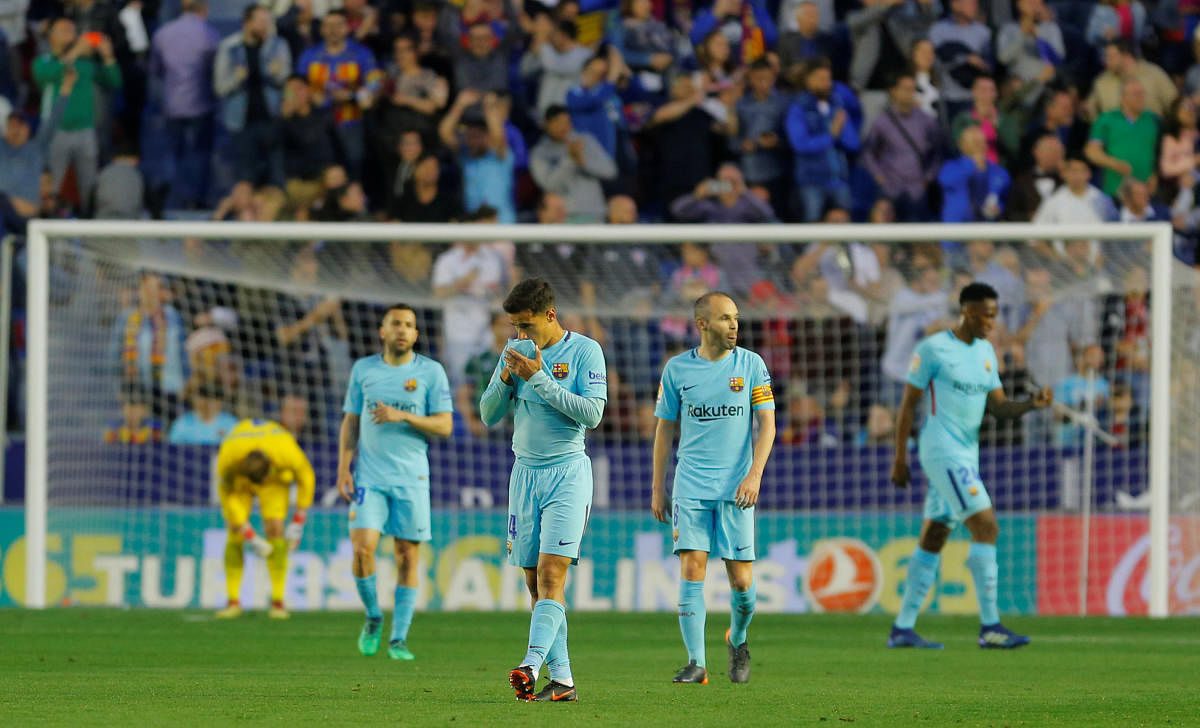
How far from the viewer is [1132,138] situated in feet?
63.9

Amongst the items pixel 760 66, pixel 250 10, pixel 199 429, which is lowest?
pixel 199 429

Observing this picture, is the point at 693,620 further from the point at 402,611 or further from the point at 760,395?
the point at 402,611

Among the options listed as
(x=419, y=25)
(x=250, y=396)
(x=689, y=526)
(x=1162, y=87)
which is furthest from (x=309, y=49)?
(x=689, y=526)

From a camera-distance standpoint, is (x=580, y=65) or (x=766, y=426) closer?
(x=766, y=426)

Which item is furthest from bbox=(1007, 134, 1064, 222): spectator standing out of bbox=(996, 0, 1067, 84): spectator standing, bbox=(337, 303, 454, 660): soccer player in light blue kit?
bbox=(337, 303, 454, 660): soccer player in light blue kit

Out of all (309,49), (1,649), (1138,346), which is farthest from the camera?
(309,49)

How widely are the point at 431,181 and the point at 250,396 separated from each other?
10.2ft

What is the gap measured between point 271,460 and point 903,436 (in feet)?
18.9

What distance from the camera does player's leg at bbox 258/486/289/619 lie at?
15.2 metres

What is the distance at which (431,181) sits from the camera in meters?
18.7

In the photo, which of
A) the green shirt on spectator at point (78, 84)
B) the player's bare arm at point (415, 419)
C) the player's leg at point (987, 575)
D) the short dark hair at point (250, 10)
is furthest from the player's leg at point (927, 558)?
the green shirt on spectator at point (78, 84)

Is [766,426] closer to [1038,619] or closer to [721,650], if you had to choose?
[721,650]

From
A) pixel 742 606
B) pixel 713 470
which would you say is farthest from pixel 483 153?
pixel 742 606

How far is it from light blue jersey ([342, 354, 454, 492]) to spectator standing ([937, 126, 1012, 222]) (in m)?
8.96
